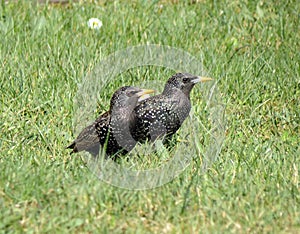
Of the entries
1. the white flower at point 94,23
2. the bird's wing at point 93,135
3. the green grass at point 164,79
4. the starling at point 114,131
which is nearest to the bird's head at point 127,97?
the starling at point 114,131

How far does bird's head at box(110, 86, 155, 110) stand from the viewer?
516 cm

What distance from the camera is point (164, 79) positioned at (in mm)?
6270

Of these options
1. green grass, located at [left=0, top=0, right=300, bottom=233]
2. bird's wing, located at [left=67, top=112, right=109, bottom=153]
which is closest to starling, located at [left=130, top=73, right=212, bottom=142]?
bird's wing, located at [left=67, top=112, right=109, bottom=153]

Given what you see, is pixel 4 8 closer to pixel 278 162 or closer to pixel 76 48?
pixel 76 48

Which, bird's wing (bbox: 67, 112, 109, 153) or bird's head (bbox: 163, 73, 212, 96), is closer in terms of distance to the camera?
bird's wing (bbox: 67, 112, 109, 153)

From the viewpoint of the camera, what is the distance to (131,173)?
4.59 m

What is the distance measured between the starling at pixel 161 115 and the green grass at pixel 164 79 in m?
0.39

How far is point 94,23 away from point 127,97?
2.30 m

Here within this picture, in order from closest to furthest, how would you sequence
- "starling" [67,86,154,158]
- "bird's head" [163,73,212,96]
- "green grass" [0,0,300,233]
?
"green grass" [0,0,300,233]
"starling" [67,86,154,158]
"bird's head" [163,73,212,96]

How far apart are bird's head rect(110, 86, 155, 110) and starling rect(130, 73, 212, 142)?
0.19ft

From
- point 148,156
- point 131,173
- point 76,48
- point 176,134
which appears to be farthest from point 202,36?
point 131,173

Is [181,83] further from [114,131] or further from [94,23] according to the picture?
[94,23]

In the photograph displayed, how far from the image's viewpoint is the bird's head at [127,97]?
5.16m

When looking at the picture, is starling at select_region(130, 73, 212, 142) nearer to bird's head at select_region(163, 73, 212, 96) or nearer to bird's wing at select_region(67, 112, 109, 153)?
bird's head at select_region(163, 73, 212, 96)
